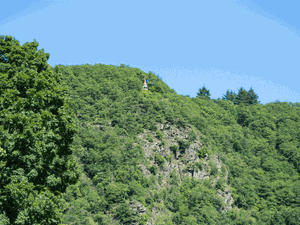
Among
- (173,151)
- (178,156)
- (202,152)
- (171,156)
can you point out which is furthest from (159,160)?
(202,152)

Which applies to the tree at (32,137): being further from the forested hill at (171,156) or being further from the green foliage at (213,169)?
the green foliage at (213,169)

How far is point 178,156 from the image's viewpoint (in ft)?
336

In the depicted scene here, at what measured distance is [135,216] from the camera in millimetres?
79688

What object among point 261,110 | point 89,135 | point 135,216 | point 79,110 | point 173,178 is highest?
point 261,110

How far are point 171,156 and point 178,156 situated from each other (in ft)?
8.59

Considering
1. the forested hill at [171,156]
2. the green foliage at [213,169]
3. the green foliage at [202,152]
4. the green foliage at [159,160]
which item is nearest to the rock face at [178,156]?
the green foliage at [159,160]

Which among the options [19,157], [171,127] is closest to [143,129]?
[171,127]

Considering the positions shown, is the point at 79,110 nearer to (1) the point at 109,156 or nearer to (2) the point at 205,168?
(1) the point at 109,156

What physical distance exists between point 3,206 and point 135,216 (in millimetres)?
62581

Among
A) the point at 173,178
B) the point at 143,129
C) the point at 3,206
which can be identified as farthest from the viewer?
the point at 143,129

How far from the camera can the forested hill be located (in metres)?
84.1

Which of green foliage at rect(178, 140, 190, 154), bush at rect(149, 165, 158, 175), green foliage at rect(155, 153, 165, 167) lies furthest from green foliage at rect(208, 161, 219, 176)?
bush at rect(149, 165, 158, 175)

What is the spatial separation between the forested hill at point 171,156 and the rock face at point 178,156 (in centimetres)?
25

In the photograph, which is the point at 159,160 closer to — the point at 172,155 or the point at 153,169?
the point at 153,169
